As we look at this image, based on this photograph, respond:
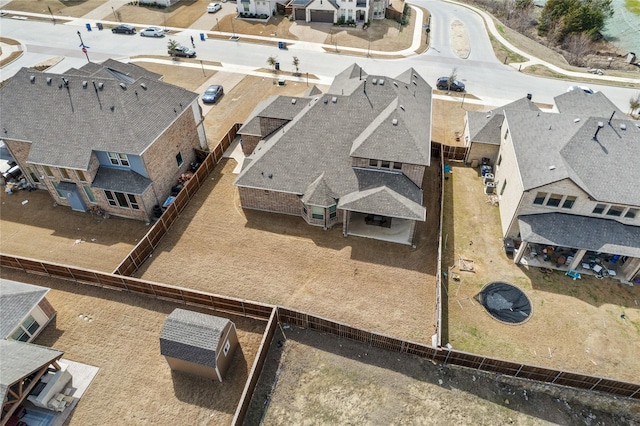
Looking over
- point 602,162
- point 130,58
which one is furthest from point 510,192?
point 130,58

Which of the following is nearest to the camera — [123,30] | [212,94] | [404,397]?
[404,397]

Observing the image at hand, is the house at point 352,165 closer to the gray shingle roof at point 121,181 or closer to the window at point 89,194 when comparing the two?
the gray shingle roof at point 121,181

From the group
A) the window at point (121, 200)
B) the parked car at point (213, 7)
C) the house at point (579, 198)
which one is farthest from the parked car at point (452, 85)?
the parked car at point (213, 7)

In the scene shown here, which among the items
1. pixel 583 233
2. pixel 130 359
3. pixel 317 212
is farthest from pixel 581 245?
pixel 130 359

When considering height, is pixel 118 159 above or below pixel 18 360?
above

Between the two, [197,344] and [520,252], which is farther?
[520,252]

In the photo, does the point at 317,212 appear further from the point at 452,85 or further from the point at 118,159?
the point at 452,85
